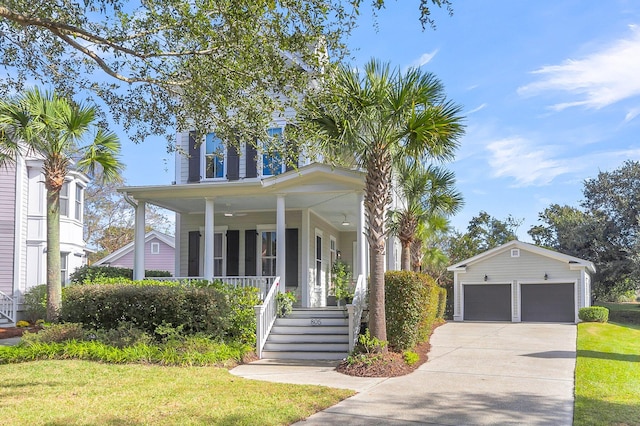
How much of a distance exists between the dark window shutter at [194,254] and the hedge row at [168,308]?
4553 millimetres

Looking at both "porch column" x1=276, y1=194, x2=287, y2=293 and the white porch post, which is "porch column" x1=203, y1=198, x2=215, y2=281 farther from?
the white porch post

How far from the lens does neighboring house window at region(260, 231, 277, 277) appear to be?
17.4m

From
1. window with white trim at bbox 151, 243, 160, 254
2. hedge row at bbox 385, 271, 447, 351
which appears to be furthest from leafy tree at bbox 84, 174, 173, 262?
hedge row at bbox 385, 271, 447, 351

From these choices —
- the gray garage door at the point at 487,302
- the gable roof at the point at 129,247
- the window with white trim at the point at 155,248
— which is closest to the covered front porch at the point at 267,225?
the gray garage door at the point at 487,302

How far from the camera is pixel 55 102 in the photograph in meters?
14.2

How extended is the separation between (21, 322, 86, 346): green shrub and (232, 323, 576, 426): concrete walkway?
3.98m

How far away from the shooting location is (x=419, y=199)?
56.6 ft

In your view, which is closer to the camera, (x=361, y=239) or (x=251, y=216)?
(x=361, y=239)

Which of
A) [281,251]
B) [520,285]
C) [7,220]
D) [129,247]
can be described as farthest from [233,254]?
[129,247]

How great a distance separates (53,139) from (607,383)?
42.9ft

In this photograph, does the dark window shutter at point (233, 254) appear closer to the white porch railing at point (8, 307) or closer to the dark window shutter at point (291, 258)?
the dark window shutter at point (291, 258)

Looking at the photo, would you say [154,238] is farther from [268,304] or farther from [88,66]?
[88,66]

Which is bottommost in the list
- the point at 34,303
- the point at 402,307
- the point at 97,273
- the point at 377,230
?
the point at 34,303

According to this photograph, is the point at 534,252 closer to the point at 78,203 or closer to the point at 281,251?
the point at 281,251
